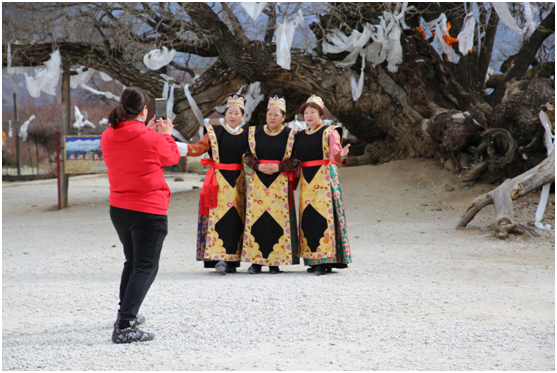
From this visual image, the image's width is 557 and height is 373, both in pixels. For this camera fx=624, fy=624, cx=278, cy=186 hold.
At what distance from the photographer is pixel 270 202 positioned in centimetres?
509

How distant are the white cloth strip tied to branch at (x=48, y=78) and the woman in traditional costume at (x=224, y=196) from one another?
5.82 metres

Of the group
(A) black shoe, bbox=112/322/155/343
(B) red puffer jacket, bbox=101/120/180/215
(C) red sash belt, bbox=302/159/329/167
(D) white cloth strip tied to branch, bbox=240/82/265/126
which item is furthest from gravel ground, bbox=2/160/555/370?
(D) white cloth strip tied to branch, bbox=240/82/265/126

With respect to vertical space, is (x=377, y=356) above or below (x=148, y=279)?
below

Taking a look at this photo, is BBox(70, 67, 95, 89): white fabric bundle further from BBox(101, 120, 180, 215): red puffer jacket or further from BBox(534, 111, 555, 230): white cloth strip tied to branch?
BBox(101, 120, 180, 215): red puffer jacket

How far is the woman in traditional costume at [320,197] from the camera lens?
16.5 ft

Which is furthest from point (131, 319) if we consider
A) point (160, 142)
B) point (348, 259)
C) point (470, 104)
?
point (470, 104)

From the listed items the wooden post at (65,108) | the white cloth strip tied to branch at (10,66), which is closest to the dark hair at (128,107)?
the wooden post at (65,108)

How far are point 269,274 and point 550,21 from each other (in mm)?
8418

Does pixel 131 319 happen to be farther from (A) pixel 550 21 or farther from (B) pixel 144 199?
(A) pixel 550 21

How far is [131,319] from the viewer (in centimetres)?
316

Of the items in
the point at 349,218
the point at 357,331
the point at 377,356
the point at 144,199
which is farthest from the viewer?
the point at 349,218

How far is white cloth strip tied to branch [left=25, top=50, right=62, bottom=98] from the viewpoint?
9961 mm

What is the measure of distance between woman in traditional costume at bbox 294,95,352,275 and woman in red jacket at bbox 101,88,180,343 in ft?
6.74

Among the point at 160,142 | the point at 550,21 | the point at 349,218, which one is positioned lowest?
the point at 349,218
